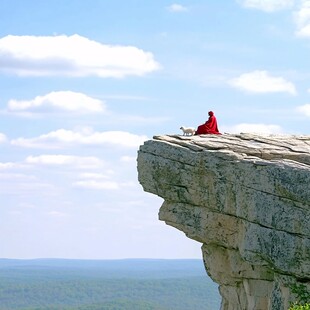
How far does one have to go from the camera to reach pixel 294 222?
33.7 metres

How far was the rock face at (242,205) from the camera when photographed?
3378 cm

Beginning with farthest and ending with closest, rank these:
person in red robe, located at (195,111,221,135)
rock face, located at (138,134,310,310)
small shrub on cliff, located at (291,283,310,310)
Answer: person in red robe, located at (195,111,221,135) → small shrub on cliff, located at (291,283,310,310) → rock face, located at (138,134,310,310)

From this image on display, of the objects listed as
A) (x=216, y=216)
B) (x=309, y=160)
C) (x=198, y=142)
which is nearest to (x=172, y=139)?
(x=198, y=142)

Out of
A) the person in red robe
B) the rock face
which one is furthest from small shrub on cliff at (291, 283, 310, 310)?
the person in red robe

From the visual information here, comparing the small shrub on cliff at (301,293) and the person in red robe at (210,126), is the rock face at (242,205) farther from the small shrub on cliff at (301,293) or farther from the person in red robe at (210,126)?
the person in red robe at (210,126)

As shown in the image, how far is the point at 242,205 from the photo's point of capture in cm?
3534

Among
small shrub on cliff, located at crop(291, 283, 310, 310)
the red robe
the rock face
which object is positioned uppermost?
the red robe

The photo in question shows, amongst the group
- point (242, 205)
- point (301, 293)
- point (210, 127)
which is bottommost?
point (301, 293)

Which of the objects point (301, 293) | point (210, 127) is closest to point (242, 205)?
point (301, 293)

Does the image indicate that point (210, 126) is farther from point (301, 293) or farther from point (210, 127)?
point (301, 293)

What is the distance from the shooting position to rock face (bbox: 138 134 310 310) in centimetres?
3378

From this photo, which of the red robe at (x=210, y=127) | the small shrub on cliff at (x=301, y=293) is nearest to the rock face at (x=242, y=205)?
the small shrub on cliff at (x=301, y=293)

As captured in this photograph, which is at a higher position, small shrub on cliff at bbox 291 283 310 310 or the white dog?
the white dog

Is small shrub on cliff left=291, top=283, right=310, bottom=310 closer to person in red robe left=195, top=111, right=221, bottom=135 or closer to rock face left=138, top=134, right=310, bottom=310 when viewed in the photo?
rock face left=138, top=134, right=310, bottom=310
